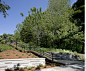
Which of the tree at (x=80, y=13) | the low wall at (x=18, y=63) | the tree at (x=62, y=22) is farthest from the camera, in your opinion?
the tree at (x=80, y=13)

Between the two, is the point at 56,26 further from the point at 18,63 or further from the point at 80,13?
the point at 18,63

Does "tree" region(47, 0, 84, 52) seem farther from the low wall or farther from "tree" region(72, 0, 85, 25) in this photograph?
the low wall

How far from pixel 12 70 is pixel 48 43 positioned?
1226cm

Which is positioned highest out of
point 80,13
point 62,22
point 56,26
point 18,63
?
point 80,13

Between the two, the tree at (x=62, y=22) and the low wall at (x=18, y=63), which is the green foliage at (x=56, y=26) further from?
the low wall at (x=18, y=63)

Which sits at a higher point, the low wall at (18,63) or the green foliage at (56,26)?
the green foliage at (56,26)

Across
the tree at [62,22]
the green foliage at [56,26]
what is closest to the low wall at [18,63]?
the green foliage at [56,26]

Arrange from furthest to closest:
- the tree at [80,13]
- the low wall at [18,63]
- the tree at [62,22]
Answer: the tree at [80,13], the tree at [62,22], the low wall at [18,63]

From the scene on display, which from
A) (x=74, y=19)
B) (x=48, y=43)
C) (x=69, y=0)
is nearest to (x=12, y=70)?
(x=48, y=43)

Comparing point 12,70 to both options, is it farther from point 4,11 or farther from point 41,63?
point 4,11

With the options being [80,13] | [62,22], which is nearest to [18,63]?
[62,22]

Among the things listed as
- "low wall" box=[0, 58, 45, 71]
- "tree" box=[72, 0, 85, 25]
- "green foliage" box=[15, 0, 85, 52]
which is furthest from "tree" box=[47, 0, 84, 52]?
"low wall" box=[0, 58, 45, 71]

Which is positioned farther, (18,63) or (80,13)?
(80,13)

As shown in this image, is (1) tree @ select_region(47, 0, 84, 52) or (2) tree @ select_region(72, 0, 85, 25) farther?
(2) tree @ select_region(72, 0, 85, 25)
